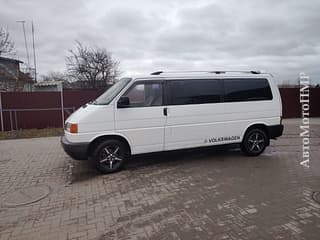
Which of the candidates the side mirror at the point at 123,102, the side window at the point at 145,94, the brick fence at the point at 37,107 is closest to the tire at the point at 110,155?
the side mirror at the point at 123,102

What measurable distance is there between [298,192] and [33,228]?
3981mm

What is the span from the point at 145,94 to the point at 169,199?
2370 mm

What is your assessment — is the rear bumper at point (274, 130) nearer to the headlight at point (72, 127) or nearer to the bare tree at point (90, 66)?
the headlight at point (72, 127)

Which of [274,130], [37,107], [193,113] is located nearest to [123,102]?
[193,113]

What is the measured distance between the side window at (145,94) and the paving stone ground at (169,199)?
1441 millimetres

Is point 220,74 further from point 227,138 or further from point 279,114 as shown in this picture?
point 279,114

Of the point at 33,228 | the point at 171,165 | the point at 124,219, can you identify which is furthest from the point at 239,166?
the point at 33,228

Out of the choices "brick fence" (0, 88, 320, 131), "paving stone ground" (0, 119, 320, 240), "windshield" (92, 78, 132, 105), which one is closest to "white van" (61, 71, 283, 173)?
"windshield" (92, 78, 132, 105)

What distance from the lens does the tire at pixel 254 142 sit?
6480mm

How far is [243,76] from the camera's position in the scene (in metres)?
6.36

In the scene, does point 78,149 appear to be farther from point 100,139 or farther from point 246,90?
point 246,90

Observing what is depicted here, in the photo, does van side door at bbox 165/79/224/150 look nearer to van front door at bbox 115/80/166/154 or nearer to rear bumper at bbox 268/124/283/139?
van front door at bbox 115/80/166/154

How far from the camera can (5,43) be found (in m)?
13.3

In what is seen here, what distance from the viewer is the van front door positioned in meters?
5.27
